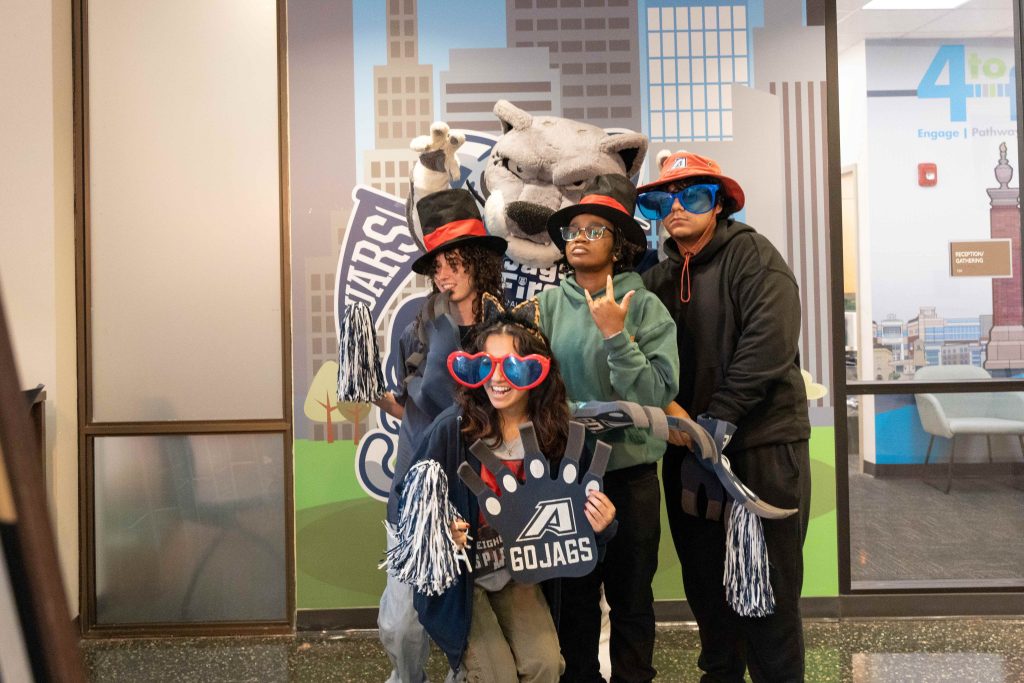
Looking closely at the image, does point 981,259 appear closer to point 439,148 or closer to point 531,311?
point 531,311

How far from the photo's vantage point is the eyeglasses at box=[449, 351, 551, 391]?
207 centimetres

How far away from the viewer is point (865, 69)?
11.5 ft

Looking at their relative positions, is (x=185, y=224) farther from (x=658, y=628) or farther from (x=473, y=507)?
(x=658, y=628)

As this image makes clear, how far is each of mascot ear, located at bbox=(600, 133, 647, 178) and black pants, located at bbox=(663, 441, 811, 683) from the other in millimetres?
950

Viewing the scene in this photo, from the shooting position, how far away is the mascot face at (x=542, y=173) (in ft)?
8.80

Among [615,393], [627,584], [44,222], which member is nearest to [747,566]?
[627,584]

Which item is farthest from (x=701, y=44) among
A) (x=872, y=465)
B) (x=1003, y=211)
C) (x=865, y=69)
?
(x=872, y=465)

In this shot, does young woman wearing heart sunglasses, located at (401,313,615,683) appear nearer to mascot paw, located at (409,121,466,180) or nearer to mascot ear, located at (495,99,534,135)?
mascot paw, located at (409,121,466,180)

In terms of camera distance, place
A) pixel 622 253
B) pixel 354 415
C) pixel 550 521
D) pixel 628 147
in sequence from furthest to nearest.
A: pixel 354 415 → pixel 628 147 → pixel 622 253 → pixel 550 521

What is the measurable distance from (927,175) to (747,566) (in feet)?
6.89

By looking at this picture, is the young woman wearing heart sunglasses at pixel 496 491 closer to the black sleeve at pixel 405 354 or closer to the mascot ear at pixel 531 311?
the mascot ear at pixel 531 311

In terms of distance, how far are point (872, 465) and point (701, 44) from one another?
1817 millimetres

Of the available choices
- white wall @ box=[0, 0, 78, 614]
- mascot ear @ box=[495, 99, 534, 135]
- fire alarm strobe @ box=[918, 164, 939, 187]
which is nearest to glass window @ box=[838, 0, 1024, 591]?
fire alarm strobe @ box=[918, 164, 939, 187]

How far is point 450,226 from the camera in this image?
248 cm
